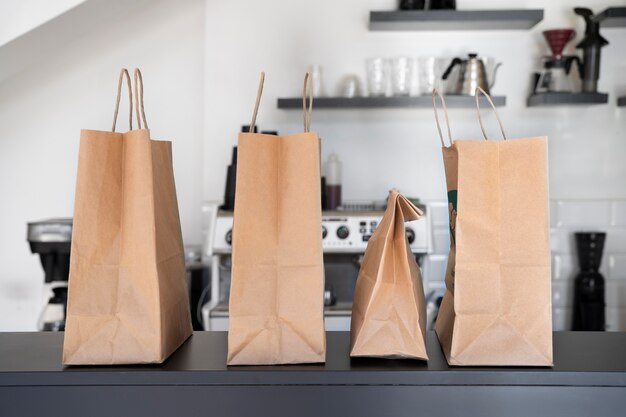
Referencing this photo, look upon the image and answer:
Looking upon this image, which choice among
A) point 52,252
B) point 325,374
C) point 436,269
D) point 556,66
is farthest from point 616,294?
point 325,374

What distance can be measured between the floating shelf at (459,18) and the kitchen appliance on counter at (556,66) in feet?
0.37

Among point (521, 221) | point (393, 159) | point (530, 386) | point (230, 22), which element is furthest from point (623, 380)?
point (230, 22)

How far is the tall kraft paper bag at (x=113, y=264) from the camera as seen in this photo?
0.87m

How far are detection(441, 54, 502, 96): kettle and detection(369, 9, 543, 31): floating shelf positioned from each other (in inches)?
5.9

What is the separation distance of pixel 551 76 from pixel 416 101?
24.0 inches

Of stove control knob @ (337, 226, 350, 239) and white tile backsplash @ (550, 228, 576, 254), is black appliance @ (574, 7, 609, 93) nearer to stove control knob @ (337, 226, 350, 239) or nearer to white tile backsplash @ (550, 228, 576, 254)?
white tile backsplash @ (550, 228, 576, 254)

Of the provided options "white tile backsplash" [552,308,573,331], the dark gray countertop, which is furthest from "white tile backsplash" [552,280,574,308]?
the dark gray countertop

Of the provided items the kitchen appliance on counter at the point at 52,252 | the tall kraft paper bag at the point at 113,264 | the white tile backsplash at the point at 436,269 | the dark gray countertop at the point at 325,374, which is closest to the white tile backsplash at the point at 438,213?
the white tile backsplash at the point at 436,269

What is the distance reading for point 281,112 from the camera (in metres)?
2.96

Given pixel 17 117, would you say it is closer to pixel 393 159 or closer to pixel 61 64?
pixel 61 64

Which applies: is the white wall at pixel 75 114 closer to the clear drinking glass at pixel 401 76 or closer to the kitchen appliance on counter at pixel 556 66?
the clear drinking glass at pixel 401 76

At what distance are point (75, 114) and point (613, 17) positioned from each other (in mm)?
2302

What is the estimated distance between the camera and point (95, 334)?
867 mm

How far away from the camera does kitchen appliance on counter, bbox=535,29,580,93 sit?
2811 millimetres
